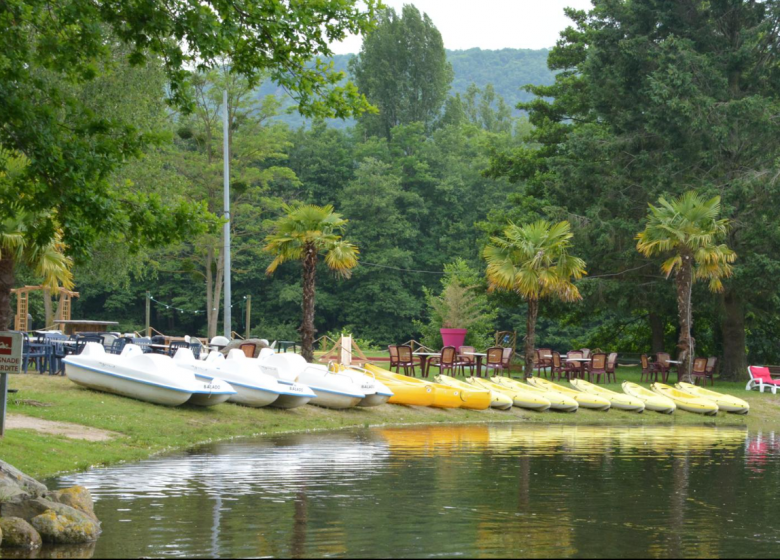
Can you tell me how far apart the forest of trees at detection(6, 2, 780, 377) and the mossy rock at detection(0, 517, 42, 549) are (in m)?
4.09

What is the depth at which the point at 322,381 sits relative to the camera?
23672 mm

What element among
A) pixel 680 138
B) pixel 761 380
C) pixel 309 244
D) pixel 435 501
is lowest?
pixel 435 501

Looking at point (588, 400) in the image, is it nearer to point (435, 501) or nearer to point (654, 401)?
point (654, 401)

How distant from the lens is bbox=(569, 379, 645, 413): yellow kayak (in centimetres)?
2862

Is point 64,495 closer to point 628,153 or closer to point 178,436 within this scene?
point 178,436

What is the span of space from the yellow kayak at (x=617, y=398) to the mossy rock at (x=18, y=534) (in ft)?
69.8

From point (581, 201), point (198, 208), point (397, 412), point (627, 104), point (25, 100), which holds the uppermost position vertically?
point (627, 104)

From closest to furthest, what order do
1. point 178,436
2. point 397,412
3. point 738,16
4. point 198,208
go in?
point 198,208, point 178,436, point 397,412, point 738,16

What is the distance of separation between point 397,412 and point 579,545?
14930mm

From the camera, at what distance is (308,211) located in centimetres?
2830

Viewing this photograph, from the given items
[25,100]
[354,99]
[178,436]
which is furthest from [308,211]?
[25,100]

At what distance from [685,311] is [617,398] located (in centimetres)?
436

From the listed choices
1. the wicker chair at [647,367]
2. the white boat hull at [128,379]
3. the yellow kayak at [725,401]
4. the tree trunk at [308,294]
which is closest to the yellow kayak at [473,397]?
the tree trunk at [308,294]

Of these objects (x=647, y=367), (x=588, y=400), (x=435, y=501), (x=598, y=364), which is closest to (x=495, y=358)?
(x=598, y=364)
